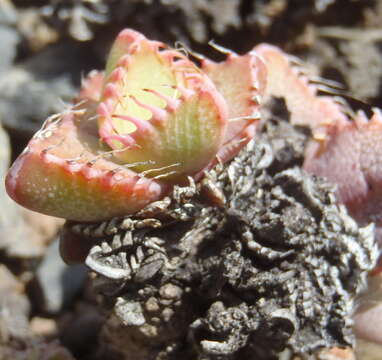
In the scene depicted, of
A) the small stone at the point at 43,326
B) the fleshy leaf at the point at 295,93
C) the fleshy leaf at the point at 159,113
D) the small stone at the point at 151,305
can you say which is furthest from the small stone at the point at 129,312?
the small stone at the point at 43,326

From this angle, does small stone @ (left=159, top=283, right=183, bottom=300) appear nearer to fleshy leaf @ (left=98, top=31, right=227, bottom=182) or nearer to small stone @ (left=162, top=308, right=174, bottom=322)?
small stone @ (left=162, top=308, right=174, bottom=322)

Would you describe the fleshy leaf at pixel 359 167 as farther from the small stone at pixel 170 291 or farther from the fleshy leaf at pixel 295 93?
the small stone at pixel 170 291

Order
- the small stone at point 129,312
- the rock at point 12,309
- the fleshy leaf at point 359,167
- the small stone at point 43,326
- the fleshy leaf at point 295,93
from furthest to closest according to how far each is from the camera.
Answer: the small stone at point 43,326 → the rock at point 12,309 → the fleshy leaf at point 295,93 → the fleshy leaf at point 359,167 → the small stone at point 129,312

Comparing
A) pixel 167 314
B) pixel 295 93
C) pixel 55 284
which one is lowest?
pixel 55 284

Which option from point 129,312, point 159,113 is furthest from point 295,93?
point 129,312

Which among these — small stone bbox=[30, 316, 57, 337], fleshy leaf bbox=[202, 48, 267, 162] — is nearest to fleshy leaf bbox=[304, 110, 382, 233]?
fleshy leaf bbox=[202, 48, 267, 162]

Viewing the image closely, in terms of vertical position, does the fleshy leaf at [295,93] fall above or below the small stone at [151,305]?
above

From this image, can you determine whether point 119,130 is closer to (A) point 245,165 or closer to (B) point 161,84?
(B) point 161,84

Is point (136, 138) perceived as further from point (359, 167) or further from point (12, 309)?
point (12, 309)

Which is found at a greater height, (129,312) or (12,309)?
(129,312)

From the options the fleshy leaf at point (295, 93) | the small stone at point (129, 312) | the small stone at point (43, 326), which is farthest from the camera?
the small stone at point (43, 326)
